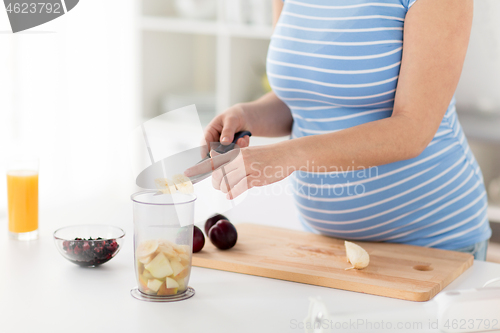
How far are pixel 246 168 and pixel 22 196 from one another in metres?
0.54

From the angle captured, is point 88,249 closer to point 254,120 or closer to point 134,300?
point 134,300

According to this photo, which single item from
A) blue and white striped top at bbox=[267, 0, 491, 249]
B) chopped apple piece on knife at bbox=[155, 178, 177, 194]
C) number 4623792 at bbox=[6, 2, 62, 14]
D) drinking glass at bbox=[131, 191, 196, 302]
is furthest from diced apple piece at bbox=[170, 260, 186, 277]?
number 4623792 at bbox=[6, 2, 62, 14]

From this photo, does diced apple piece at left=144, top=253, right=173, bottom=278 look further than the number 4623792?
No

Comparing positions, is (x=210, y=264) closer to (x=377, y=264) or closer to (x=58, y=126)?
(x=377, y=264)

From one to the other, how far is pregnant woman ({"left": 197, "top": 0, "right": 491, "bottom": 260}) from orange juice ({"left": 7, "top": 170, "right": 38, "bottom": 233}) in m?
0.39

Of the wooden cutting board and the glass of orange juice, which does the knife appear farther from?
the glass of orange juice

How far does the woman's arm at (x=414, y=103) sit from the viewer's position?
974mm

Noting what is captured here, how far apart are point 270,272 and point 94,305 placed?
0.30 metres

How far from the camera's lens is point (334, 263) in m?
1.00

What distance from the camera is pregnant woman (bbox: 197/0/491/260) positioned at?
994mm

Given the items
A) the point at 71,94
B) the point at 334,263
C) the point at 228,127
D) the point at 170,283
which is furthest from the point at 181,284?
the point at 71,94

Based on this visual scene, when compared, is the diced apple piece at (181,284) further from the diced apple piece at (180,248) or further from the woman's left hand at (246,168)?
the woman's left hand at (246,168)

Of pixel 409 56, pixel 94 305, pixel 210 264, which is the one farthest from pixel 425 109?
pixel 94 305

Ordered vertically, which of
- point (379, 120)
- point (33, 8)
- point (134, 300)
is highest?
point (33, 8)
